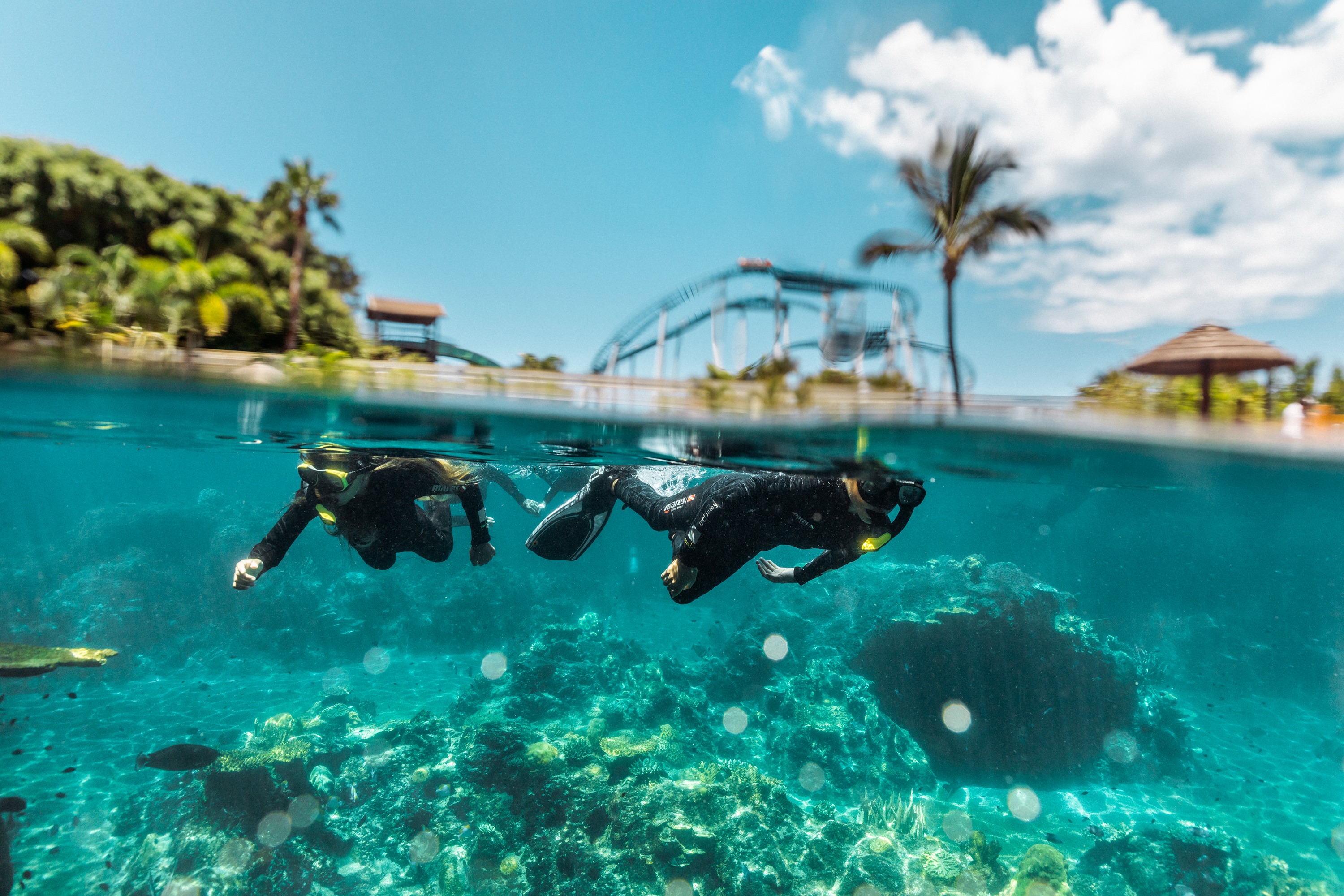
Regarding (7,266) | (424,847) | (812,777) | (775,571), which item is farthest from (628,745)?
(7,266)

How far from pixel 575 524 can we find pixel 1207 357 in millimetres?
8007

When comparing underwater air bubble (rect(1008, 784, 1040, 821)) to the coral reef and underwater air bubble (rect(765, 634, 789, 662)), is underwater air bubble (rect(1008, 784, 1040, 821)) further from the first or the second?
the coral reef

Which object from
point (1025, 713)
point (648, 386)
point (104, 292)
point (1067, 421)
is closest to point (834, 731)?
point (1025, 713)

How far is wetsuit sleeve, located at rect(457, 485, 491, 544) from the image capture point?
6.78 metres

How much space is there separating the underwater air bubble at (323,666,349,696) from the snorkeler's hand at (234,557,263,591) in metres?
9.50

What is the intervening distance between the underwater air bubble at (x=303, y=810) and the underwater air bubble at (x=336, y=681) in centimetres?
419

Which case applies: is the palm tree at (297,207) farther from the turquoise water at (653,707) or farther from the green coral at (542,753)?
the green coral at (542,753)

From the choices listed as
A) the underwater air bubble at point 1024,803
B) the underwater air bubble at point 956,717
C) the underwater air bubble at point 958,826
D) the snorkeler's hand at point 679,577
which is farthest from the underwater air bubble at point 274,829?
the underwater air bubble at point 1024,803

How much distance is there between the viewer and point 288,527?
5777 mm

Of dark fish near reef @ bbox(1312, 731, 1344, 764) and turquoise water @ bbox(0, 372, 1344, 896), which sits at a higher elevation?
turquoise water @ bbox(0, 372, 1344, 896)

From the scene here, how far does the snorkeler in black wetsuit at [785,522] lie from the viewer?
15.6 feet

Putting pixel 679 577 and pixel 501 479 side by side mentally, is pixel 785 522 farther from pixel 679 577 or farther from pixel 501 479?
pixel 501 479

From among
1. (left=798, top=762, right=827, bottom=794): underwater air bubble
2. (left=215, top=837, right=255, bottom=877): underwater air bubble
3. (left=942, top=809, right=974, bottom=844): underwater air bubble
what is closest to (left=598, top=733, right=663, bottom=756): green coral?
(left=798, top=762, right=827, bottom=794): underwater air bubble

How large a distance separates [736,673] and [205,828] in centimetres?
969
